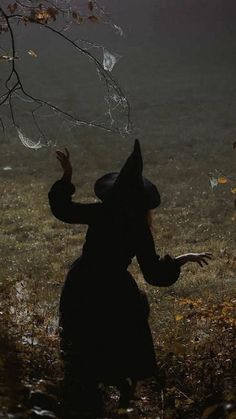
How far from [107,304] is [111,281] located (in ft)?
0.75

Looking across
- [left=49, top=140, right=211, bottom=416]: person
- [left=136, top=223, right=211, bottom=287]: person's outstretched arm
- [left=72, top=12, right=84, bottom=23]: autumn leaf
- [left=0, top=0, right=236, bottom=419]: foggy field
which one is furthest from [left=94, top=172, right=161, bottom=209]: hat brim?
[left=72, top=12, right=84, bottom=23]: autumn leaf

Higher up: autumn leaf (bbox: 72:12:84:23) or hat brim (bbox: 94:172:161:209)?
autumn leaf (bbox: 72:12:84:23)

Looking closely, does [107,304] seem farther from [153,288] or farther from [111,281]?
[153,288]

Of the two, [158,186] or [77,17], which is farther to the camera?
[158,186]

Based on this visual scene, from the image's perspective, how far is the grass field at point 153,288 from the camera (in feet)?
16.7

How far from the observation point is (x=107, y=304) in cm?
545

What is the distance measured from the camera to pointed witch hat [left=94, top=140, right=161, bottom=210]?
5.03 meters

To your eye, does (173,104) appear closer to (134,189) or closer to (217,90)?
(217,90)

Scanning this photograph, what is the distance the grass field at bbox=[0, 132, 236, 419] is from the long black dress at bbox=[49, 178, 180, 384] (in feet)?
0.85

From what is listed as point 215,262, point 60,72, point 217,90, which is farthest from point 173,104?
point 215,262

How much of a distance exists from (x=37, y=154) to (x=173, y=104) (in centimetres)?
1091

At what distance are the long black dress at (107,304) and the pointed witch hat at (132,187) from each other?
0.13m

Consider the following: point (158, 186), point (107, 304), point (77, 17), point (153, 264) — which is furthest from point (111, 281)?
point (158, 186)

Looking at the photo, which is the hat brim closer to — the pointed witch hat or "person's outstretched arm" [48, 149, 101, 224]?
the pointed witch hat
